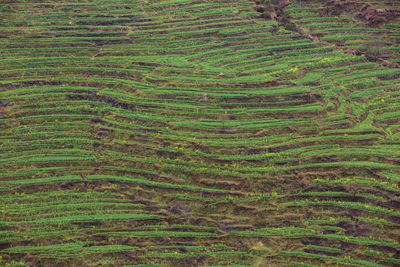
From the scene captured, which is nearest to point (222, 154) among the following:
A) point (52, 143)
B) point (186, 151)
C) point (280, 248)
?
point (186, 151)

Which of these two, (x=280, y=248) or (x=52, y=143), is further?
(x=52, y=143)

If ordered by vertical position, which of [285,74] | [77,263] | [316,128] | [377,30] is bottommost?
[77,263]

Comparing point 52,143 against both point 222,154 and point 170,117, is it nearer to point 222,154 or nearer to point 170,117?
point 170,117

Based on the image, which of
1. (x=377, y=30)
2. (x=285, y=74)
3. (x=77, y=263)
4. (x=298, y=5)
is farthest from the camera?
(x=298, y=5)

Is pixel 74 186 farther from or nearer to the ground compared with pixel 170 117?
nearer to the ground

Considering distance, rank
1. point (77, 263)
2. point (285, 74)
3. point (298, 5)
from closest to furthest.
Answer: point (77, 263) → point (285, 74) → point (298, 5)

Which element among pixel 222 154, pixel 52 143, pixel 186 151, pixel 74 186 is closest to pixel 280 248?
pixel 222 154
